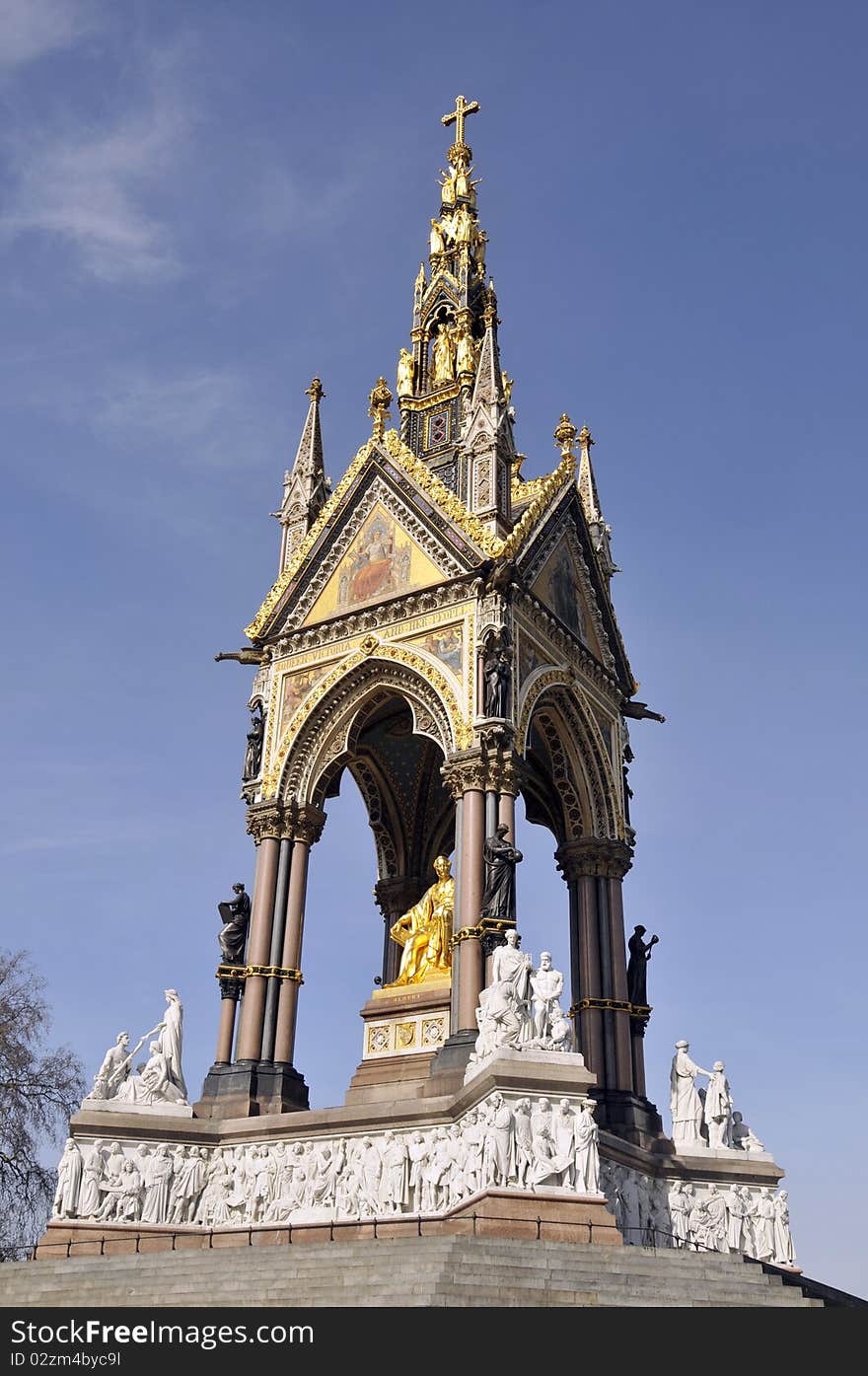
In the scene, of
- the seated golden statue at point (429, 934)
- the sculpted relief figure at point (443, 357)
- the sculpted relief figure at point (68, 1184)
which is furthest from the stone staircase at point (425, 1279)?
the sculpted relief figure at point (443, 357)

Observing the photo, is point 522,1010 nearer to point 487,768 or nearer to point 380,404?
point 487,768

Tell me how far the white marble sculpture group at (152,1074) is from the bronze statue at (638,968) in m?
7.41

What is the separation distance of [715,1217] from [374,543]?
12.2 metres

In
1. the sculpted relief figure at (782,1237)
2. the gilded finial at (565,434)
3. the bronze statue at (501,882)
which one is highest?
the gilded finial at (565,434)

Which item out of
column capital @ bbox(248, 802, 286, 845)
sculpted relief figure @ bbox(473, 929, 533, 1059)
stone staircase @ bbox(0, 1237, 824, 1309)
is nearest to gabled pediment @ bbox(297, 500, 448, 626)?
column capital @ bbox(248, 802, 286, 845)

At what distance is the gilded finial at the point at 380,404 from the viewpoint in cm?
2478

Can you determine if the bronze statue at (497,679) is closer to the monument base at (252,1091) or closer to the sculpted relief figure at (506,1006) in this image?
the sculpted relief figure at (506,1006)

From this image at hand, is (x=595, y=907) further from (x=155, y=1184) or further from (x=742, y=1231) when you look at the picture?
(x=155, y=1184)

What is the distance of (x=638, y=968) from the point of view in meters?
22.4

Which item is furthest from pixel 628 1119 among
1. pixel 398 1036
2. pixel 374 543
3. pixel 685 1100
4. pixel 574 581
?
pixel 374 543

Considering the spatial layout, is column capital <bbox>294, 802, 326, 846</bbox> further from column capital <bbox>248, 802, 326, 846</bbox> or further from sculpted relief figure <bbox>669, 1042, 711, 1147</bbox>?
sculpted relief figure <bbox>669, 1042, 711, 1147</bbox>

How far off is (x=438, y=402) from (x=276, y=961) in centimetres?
1271

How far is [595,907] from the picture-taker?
22719mm
